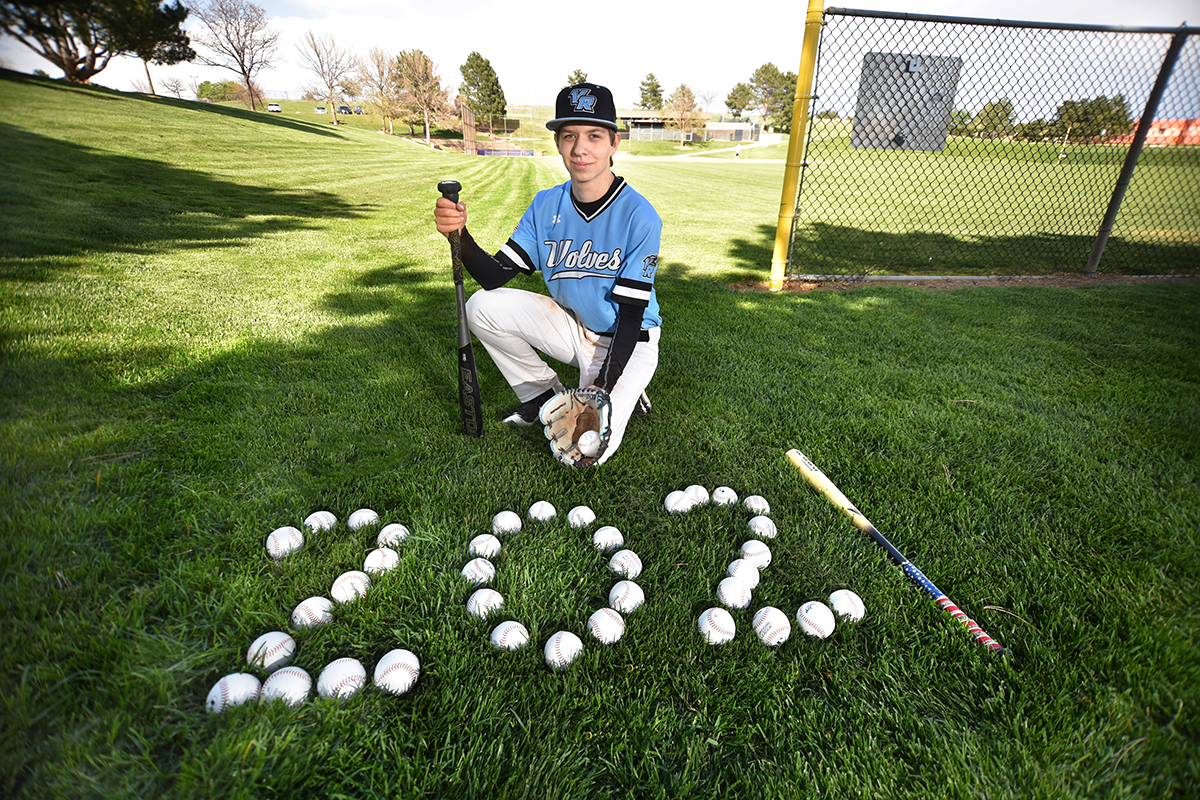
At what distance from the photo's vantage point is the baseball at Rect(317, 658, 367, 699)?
5.12 ft

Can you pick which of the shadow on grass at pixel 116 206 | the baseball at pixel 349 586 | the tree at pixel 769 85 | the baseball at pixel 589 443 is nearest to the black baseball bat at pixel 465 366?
the baseball at pixel 589 443

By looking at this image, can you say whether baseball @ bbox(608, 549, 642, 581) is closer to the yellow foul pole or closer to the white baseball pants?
the white baseball pants

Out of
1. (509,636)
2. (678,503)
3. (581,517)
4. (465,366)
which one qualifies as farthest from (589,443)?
(509,636)

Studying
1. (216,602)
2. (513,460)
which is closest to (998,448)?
(513,460)

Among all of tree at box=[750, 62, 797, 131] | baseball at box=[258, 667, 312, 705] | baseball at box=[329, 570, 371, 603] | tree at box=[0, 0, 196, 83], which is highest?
tree at box=[750, 62, 797, 131]

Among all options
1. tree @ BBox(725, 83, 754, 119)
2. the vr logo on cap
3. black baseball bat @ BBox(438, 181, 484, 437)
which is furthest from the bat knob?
tree @ BBox(725, 83, 754, 119)

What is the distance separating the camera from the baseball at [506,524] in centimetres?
227

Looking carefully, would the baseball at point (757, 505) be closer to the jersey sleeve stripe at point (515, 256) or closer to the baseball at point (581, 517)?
the baseball at point (581, 517)

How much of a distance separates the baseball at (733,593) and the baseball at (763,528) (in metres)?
0.34

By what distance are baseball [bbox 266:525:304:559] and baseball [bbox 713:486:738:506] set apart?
5.86 feet

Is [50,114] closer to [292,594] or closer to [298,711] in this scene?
[292,594]

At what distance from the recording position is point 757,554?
2.17 meters

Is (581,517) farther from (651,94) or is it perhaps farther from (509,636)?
(651,94)

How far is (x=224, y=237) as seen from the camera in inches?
280
